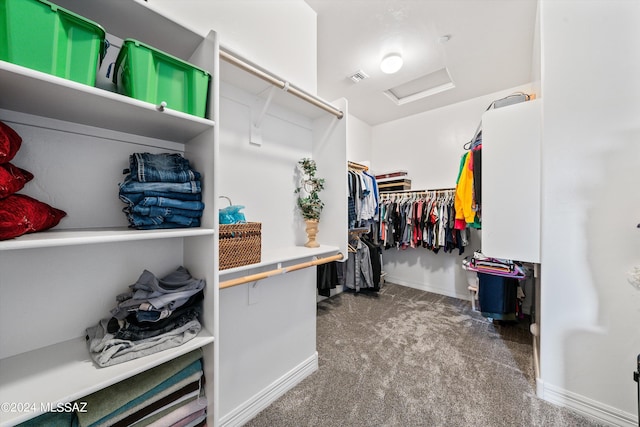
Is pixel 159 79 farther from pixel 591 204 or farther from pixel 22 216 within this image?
pixel 591 204

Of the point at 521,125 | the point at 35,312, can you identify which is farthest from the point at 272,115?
the point at 521,125

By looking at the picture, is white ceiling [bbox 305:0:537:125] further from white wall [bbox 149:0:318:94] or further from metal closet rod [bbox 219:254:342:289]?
metal closet rod [bbox 219:254:342:289]

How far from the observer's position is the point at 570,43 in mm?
1449

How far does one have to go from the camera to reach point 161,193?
0.88 m

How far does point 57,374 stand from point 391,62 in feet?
10.1

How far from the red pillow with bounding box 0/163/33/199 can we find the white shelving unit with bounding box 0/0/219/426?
0.23ft

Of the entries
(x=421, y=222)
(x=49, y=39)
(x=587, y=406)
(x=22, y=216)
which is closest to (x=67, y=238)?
Answer: (x=22, y=216)

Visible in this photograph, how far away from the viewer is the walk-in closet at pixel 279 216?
753mm

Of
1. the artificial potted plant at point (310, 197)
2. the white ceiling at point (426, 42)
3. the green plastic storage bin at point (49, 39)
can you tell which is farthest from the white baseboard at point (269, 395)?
the white ceiling at point (426, 42)

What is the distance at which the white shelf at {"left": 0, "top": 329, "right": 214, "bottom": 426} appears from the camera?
0.61 metres

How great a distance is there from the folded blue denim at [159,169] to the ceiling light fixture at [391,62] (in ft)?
7.71

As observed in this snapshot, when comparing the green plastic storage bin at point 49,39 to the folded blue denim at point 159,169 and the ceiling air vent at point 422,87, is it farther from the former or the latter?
the ceiling air vent at point 422,87

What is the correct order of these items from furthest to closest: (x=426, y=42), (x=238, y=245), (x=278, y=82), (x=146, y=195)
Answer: (x=426, y=42) → (x=278, y=82) → (x=238, y=245) → (x=146, y=195)

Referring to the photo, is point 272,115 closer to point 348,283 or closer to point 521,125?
point 521,125
